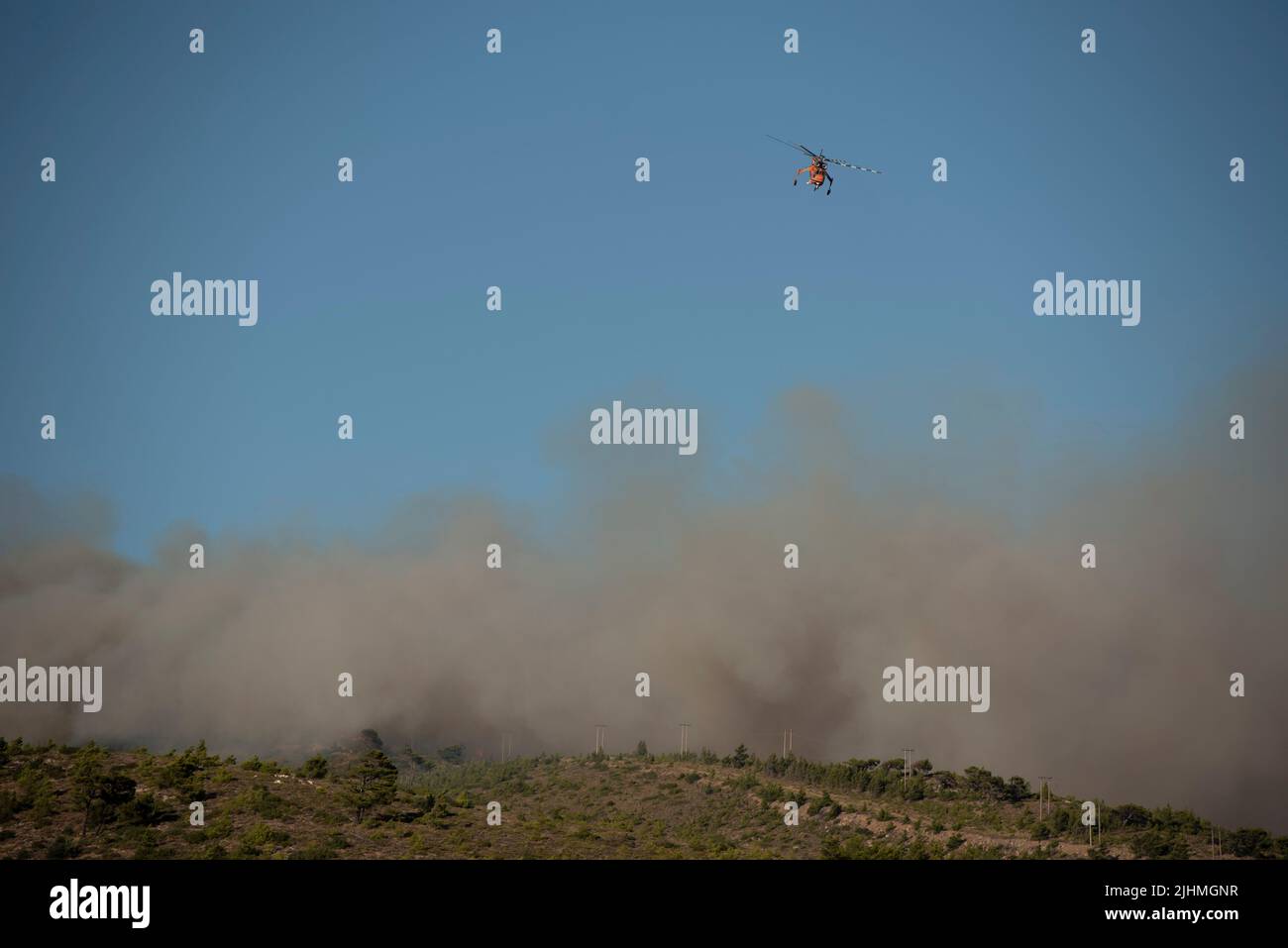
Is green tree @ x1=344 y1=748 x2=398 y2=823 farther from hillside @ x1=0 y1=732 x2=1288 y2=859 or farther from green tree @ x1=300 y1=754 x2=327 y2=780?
green tree @ x1=300 y1=754 x2=327 y2=780

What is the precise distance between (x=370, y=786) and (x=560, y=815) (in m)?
28.4

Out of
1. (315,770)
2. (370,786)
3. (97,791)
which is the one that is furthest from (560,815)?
(97,791)

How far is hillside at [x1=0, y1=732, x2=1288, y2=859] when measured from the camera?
8525 cm

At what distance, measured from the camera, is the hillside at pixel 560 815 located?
85250mm

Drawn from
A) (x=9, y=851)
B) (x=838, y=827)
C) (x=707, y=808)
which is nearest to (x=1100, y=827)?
(x=838, y=827)

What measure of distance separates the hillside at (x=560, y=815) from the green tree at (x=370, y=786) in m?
0.23

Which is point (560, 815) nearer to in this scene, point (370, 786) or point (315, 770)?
point (315, 770)

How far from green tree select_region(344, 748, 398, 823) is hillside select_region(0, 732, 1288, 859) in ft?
0.76

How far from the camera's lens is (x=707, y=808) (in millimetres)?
144625

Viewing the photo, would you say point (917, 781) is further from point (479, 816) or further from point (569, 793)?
point (479, 816)
